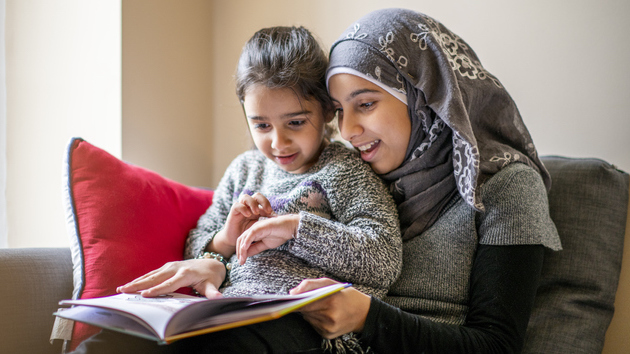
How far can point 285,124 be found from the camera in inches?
48.1

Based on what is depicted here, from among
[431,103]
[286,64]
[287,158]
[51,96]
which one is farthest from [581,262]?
[51,96]

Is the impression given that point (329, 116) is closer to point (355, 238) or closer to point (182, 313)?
point (355, 238)

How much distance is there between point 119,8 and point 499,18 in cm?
128

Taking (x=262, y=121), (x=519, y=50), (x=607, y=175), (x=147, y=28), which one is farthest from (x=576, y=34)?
(x=147, y=28)

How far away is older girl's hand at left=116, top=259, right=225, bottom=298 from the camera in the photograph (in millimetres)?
919

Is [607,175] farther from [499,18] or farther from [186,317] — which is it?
[186,317]

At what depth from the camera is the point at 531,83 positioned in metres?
1.50

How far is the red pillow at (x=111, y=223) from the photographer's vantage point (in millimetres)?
1078

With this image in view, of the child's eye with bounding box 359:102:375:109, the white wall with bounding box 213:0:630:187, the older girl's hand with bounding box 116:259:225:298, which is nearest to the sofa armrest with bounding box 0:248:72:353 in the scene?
the older girl's hand with bounding box 116:259:225:298

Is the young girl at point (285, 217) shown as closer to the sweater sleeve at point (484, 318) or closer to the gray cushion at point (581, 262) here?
the sweater sleeve at point (484, 318)

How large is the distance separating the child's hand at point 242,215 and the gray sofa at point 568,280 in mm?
365

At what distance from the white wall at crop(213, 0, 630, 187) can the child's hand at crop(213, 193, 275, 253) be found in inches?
35.8

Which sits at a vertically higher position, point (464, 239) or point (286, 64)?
point (286, 64)

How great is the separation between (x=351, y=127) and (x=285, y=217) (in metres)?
0.28
